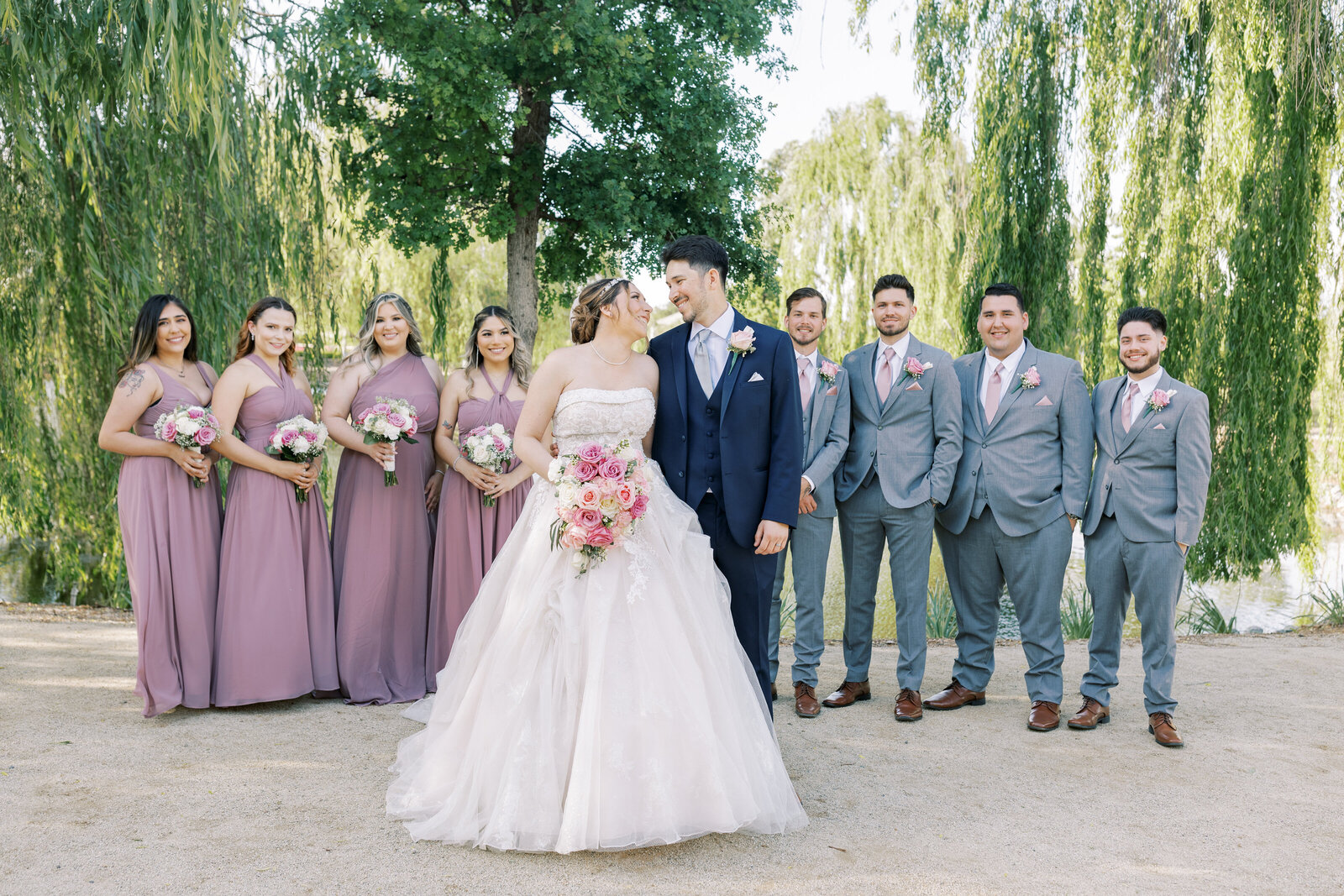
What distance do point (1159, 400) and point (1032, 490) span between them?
2.29 ft

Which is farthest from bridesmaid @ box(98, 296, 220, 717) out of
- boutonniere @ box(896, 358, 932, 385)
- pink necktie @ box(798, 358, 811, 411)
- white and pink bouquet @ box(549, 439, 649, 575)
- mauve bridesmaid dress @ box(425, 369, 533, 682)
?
boutonniere @ box(896, 358, 932, 385)

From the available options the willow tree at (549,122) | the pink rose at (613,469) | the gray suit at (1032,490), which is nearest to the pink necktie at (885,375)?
the gray suit at (1032,490)

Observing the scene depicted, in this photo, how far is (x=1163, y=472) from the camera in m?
4.45

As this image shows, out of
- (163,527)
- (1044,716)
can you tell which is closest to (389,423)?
(163,527)

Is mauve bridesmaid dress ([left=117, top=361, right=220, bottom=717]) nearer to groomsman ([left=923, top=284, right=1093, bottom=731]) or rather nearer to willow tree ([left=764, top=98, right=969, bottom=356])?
groomsman ([left=923, top=284, right=1093, bottom=731])

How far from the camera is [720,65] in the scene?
1111 centimetres

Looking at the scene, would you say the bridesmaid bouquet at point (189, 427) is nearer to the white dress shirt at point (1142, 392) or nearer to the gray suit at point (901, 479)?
the gray suit at point (901, 479)

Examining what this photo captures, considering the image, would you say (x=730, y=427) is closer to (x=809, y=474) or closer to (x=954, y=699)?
(x=809, y=474)

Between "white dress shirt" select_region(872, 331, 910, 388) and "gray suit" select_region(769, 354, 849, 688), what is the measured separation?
16 cm

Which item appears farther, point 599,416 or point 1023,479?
point 1023,479

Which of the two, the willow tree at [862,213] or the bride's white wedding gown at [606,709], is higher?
the willow tree at [862,213]

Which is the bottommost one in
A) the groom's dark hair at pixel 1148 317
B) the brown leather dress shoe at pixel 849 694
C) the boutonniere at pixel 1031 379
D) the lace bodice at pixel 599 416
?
the brown leather dress shoe at pixel 849 694

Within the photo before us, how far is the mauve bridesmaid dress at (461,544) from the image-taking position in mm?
5125

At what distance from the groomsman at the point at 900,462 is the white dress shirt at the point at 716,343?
4.22 feet
